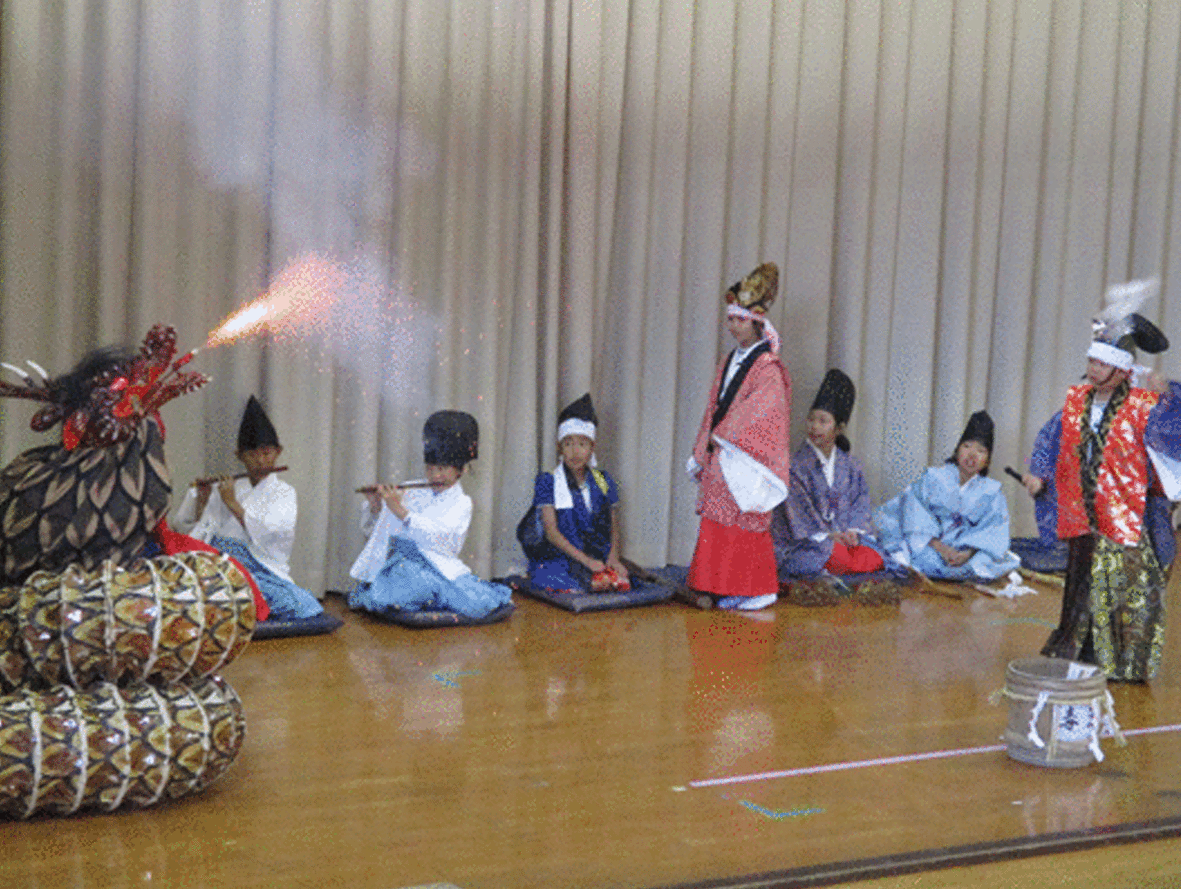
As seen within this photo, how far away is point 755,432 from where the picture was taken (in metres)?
6.14

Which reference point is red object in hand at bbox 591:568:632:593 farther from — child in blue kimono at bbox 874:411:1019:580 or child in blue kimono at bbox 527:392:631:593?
child in blue kimono at bbox 874:411:1019:580

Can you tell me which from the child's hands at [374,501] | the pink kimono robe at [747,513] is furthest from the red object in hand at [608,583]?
the child's hands at [374,501]

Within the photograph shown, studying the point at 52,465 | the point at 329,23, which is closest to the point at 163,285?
the point at 329,23

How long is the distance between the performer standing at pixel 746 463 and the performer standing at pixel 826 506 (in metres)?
0.45

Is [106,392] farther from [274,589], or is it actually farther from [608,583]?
[608,583]

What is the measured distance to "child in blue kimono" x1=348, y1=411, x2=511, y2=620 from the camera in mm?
5660

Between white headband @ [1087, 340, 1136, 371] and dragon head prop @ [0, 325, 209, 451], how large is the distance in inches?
116

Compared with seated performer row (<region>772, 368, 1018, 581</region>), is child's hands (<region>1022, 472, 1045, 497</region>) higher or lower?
higher

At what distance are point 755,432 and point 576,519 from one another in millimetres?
823

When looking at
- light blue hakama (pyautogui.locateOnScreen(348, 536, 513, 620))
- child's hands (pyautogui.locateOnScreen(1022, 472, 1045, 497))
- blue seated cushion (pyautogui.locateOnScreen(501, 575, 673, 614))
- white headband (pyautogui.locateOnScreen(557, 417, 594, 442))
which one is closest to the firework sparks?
light blue hakama (pyautogui.locateOnScreen(348, 536, 513, 620))

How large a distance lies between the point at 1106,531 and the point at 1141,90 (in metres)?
3.92

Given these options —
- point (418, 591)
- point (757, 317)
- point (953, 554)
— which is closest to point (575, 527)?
point (418, 591)

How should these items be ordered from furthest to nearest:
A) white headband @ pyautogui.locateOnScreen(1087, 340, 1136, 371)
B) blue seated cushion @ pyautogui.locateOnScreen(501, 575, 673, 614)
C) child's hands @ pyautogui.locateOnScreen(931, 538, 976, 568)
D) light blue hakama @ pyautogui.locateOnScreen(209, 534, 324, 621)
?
1. child's hands @ pyautogui.locateOnScreen(931, 538, 976, 568)
2. blue seated cushion @ pyautogui.locateOnScreen(501, 575, 673, 614)
3. light blue hakama @ pyautogui.locateOnScreen(209, 534, 324, 621)
4. white headband @ pyautogui.locateOnScreen(1087, 340, 1136, 371)

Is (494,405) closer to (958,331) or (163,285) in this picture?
(163,285)
